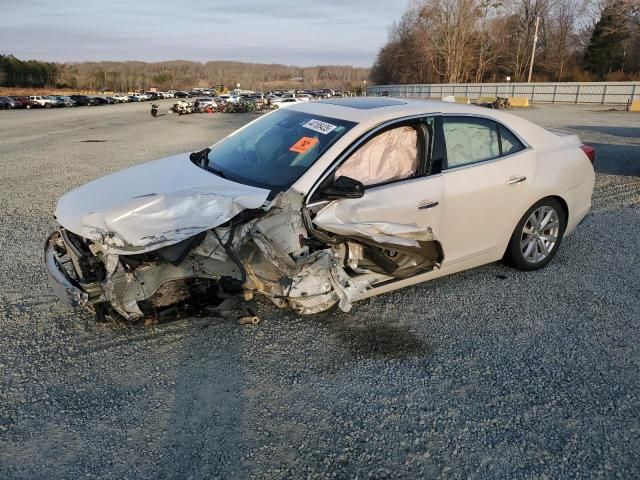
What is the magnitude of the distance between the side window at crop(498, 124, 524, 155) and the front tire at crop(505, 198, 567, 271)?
0.55 metres

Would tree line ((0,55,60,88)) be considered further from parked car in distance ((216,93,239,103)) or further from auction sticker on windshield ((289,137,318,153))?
auction sticker on windshield ((289,137,318,153))

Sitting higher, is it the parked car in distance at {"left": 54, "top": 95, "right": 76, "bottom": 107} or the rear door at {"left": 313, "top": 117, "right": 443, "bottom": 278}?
the parked car in distance at {"left": 54, "top": 95, "right": 76, "bottom": 107}

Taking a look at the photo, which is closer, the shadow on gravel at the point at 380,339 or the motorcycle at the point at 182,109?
the shadow on gravel at the point at 380,339

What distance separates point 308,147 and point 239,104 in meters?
34.2

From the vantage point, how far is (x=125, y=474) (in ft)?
7.69

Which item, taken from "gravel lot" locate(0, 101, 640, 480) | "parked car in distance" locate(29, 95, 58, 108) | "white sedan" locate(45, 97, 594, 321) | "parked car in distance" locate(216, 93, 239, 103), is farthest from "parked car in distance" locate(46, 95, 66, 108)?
"white sedan" locate(45, 97, 594, 321)

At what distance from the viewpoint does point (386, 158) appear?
3.81m

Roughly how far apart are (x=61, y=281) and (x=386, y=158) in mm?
2496

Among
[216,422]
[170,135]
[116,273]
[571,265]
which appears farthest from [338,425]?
[170,135]

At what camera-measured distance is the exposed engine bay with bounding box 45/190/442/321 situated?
3.15 meters

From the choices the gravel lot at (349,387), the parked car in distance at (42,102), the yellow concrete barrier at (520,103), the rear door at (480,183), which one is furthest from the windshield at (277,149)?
the parked car in distance at (42,102)

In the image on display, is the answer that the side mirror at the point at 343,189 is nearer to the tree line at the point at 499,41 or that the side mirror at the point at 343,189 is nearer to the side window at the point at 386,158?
the side window at the point at 386,158

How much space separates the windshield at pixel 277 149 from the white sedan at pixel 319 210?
0.01 metres

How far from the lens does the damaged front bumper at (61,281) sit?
10.3 ft
